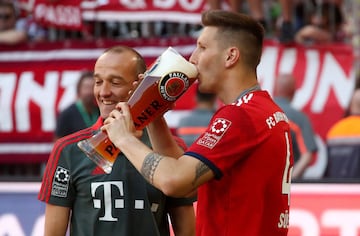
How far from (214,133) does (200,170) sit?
185mm

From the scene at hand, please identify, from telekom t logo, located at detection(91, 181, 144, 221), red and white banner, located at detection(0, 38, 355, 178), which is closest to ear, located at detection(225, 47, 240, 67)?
telekom t logo, located at detection(91, 181, 144, 221)

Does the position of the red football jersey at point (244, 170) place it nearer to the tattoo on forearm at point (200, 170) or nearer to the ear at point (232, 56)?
the tattoo on forearm at point (200, 170)

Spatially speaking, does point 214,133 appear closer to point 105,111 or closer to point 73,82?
point 105,111

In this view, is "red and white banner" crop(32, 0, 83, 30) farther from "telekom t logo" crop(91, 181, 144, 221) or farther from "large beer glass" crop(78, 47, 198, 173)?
"large beer glass" crop(78, 47, 198, 173)

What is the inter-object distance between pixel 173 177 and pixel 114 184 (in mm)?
772

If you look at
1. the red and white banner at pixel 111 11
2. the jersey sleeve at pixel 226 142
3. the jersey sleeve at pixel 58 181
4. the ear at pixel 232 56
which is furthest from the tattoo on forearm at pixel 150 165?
the red and white banner at pixel 111 11

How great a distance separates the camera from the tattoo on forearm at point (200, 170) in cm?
423

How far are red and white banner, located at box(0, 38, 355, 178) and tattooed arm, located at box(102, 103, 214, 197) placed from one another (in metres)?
5.93

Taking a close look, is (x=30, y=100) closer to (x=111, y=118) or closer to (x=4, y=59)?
(x=4, y=59)

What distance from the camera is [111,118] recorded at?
436cm

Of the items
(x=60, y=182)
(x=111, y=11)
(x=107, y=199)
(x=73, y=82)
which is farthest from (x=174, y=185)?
(x=111, y=11)

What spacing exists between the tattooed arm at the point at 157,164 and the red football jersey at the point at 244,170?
0.06 m

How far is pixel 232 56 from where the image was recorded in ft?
14.8

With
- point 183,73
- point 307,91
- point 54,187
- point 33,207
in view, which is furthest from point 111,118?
point 307,91
